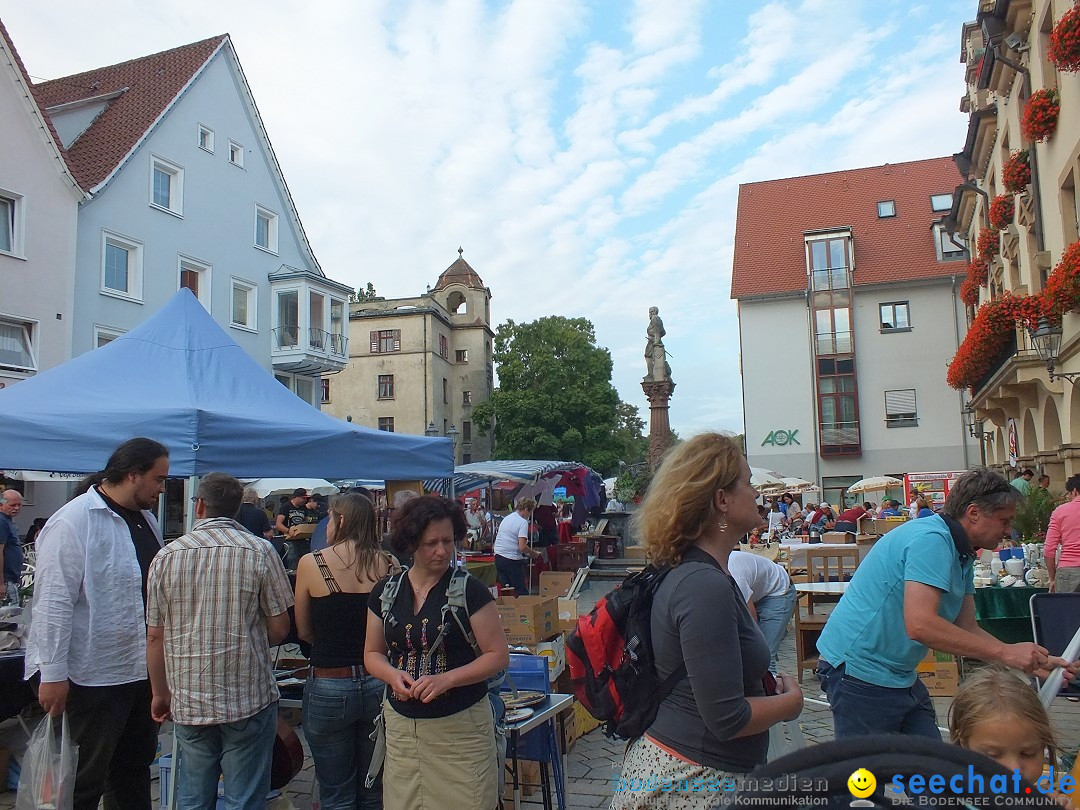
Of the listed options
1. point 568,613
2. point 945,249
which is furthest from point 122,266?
point 945,249

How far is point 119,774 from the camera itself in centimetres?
Answer: 385

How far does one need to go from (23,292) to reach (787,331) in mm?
28365

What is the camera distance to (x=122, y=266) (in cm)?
2189

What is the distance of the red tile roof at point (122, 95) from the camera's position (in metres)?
21.8

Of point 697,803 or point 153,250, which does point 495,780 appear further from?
point 153,250

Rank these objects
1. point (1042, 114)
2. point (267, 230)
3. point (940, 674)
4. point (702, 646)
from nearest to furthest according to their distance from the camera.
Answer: point (702, 646) → point (940, 674) → point (1042, 114) → point (267, 230)

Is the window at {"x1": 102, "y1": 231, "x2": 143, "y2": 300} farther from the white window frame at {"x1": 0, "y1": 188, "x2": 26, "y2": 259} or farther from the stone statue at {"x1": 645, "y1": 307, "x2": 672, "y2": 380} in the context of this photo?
the stone statue at {"x1": 645, "y1": 307, "x2": 672, "y2": 380}

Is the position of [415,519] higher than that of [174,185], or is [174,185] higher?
[174,185]

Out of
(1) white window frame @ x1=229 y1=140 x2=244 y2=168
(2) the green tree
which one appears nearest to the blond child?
(1) white window frame @ x1=229 y1=140 x2=244 y2=168

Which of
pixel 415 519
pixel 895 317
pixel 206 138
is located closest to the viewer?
pixel 415 519

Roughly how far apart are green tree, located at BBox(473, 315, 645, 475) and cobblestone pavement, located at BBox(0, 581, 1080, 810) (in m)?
37.9

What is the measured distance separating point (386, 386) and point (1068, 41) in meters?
42.3

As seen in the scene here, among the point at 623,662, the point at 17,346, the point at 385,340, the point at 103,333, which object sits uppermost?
the point at 385,340

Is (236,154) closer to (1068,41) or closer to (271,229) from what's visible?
(271,229)
